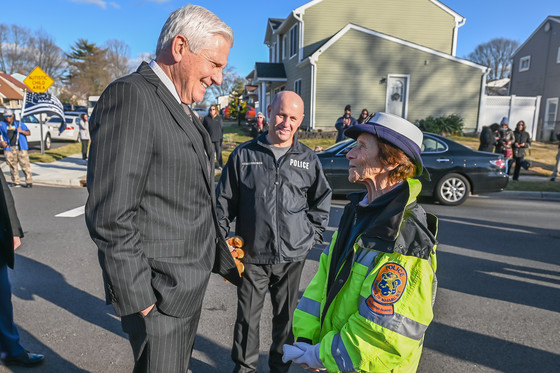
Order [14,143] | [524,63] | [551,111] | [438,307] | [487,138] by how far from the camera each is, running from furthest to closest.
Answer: [524,63] < [551,111] < [487,138] < [14,143] < [438,307]

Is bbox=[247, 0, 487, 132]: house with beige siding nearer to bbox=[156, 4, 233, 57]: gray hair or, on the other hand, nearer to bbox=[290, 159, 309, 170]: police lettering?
bbox=[290, 159, 309, 170]: police lettering

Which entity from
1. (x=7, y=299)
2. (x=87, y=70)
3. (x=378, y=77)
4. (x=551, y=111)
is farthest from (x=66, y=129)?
(x=87, y=70)

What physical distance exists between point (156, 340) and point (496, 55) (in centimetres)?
6750

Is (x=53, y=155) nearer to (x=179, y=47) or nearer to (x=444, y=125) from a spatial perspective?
(x=179, y=47)

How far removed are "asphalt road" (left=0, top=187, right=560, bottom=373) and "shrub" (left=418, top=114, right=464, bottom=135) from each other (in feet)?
43.9

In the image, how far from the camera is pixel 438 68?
1975 centimetres

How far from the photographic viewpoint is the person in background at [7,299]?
2736 mm

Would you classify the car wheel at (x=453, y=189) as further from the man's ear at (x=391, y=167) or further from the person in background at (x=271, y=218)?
the man's ear at (x=391, y=167)

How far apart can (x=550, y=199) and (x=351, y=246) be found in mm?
10468

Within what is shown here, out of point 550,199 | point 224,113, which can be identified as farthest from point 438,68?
point 224,113

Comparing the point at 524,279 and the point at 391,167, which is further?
the point at 524,279

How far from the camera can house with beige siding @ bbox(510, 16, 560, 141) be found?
25.9m

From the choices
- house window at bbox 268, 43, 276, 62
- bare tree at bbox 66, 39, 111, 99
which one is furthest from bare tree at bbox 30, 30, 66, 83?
house window at bbox 268, 43, 276, 62

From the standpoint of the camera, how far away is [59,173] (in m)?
11.8
